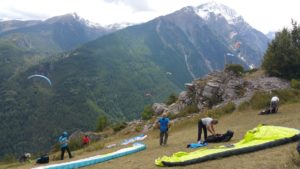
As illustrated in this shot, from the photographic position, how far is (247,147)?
16.4 m

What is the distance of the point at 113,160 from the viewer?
21328 millimetres

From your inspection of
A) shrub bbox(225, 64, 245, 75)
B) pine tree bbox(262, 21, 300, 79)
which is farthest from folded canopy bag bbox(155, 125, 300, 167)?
shrub bbox(225, 64, 245, 75)

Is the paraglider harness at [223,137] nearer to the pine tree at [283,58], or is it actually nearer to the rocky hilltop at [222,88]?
the rocky hilltop at [222,88]

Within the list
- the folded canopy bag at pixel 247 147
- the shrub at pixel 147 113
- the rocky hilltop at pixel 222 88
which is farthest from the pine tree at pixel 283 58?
the folded canopy bag at pixel 247 147

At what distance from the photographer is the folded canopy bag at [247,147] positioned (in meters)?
15.9

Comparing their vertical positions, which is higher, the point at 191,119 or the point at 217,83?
the point at 217,83

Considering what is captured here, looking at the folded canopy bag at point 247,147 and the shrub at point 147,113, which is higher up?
the shrub at point 147,113

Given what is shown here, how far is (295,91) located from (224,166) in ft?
87.9

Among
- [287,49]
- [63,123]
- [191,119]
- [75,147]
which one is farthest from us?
[63,123]

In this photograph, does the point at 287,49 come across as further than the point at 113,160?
Yes

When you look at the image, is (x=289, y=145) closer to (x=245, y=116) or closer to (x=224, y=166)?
(x=224, y=166)

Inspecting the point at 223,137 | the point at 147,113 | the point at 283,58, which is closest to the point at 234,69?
the point at 283,58

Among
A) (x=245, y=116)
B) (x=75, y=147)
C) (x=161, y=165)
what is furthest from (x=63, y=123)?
(x=161, y=165)

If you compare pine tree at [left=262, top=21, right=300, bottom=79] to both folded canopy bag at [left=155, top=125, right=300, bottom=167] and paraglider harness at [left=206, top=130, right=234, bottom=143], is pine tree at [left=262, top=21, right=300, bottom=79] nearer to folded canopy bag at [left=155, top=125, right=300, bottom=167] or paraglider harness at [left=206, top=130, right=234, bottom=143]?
paraglider harness at [left=206, top=130, right=234, bottom=143]
